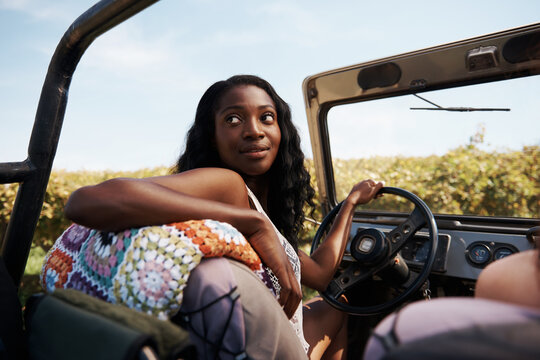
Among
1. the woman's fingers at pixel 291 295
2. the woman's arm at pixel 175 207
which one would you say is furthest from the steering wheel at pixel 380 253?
the woman's arm at pixel 175 207

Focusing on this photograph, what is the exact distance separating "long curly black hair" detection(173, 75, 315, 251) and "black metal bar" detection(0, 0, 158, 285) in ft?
2.75

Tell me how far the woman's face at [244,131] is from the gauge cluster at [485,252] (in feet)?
4.06

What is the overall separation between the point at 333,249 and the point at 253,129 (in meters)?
0.77

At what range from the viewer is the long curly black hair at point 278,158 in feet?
6.54

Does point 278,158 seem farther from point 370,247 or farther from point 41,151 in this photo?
point 41,151

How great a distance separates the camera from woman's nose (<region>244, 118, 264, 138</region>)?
72.8 inches

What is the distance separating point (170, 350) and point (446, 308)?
0.46 m

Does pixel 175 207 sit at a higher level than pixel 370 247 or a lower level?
higher

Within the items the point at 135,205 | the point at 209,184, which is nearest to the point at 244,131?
the point at 209,184

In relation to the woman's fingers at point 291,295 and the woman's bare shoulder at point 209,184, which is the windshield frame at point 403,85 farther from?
the woman's bare shoulder at point 209,184

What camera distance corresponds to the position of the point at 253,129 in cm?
185

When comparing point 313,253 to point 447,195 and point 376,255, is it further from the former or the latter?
point 447,195

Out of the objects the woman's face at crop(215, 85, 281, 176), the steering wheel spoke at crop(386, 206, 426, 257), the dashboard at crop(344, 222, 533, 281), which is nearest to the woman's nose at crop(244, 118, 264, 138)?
the woman's face at crop(215, 85, 281, 176)

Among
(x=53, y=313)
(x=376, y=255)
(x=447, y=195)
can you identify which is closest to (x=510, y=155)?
(x=447, y=195)
